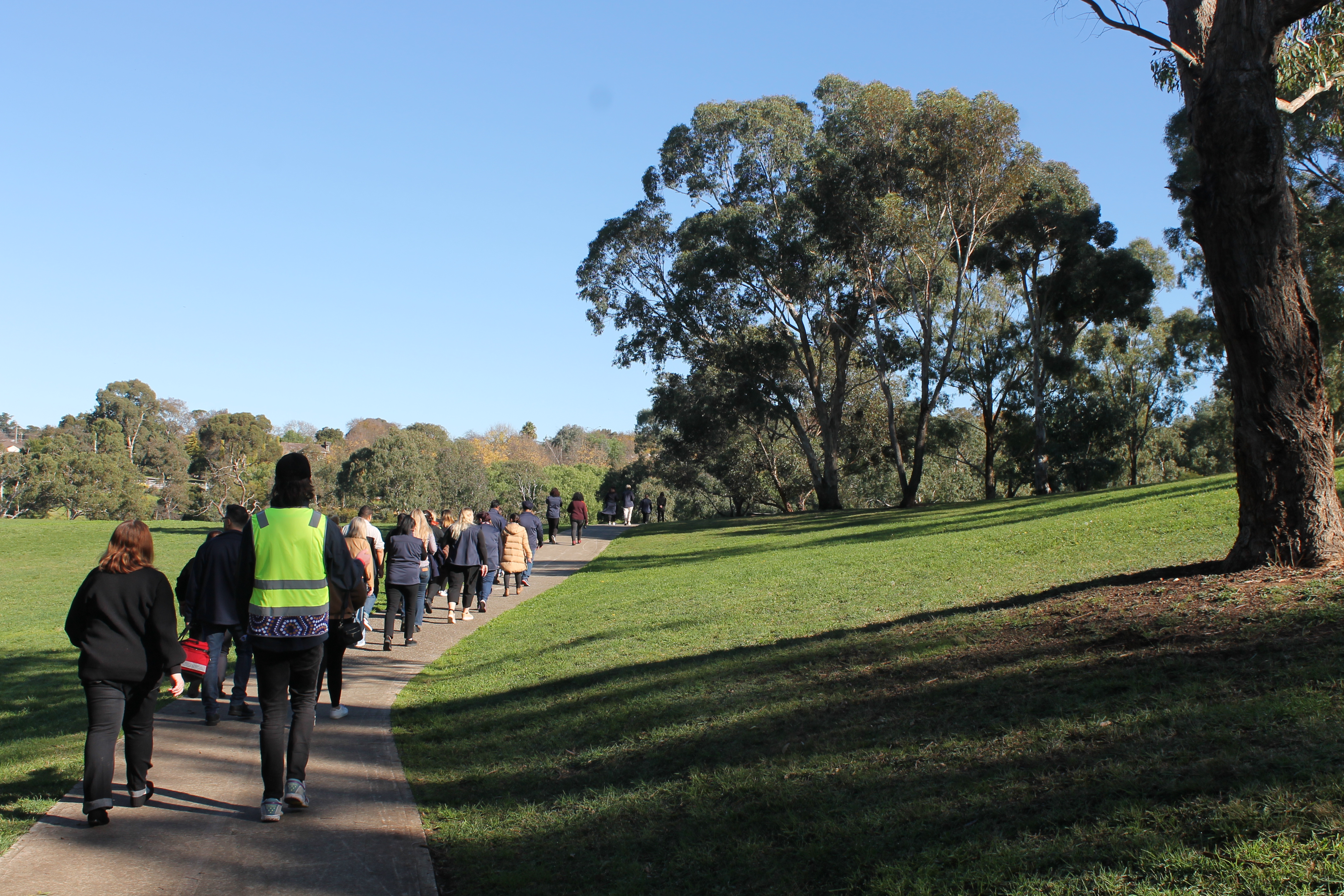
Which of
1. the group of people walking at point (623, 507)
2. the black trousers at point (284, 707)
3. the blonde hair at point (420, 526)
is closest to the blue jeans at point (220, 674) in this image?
the black trousers at point (284, 707)

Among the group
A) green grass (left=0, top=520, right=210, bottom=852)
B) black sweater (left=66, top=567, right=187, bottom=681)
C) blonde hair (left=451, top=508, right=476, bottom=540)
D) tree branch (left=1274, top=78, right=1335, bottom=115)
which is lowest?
green grass (left=0, top=520, right=210, bottom=852)

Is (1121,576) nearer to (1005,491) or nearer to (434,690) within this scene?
(434,690)

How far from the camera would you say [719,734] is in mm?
6145

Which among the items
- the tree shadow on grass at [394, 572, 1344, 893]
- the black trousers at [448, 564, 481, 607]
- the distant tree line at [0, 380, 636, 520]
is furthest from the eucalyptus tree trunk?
the distant tree line at [0, 380, 636, 520]

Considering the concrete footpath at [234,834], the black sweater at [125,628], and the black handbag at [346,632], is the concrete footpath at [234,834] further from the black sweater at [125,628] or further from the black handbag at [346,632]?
the black sweater at [125,628]

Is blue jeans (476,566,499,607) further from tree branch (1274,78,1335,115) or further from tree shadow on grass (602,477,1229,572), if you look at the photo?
tree branch (1274,78,1335,115)

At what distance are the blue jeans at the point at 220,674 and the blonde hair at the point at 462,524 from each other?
17.5 ft

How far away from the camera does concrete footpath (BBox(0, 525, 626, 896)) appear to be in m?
4.55

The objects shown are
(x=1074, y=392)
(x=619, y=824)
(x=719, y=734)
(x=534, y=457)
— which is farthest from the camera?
(x=534, y=457)

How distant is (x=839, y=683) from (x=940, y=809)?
2317mm

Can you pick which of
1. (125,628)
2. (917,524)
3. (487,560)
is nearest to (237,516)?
(125,628)

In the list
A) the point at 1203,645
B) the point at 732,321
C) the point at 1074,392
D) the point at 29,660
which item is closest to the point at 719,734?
the point at 1203,645

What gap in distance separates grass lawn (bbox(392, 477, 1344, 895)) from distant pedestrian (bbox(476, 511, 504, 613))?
446cm

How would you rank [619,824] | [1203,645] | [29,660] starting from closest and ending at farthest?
[619,824]
[1203,645]
[29,660]
